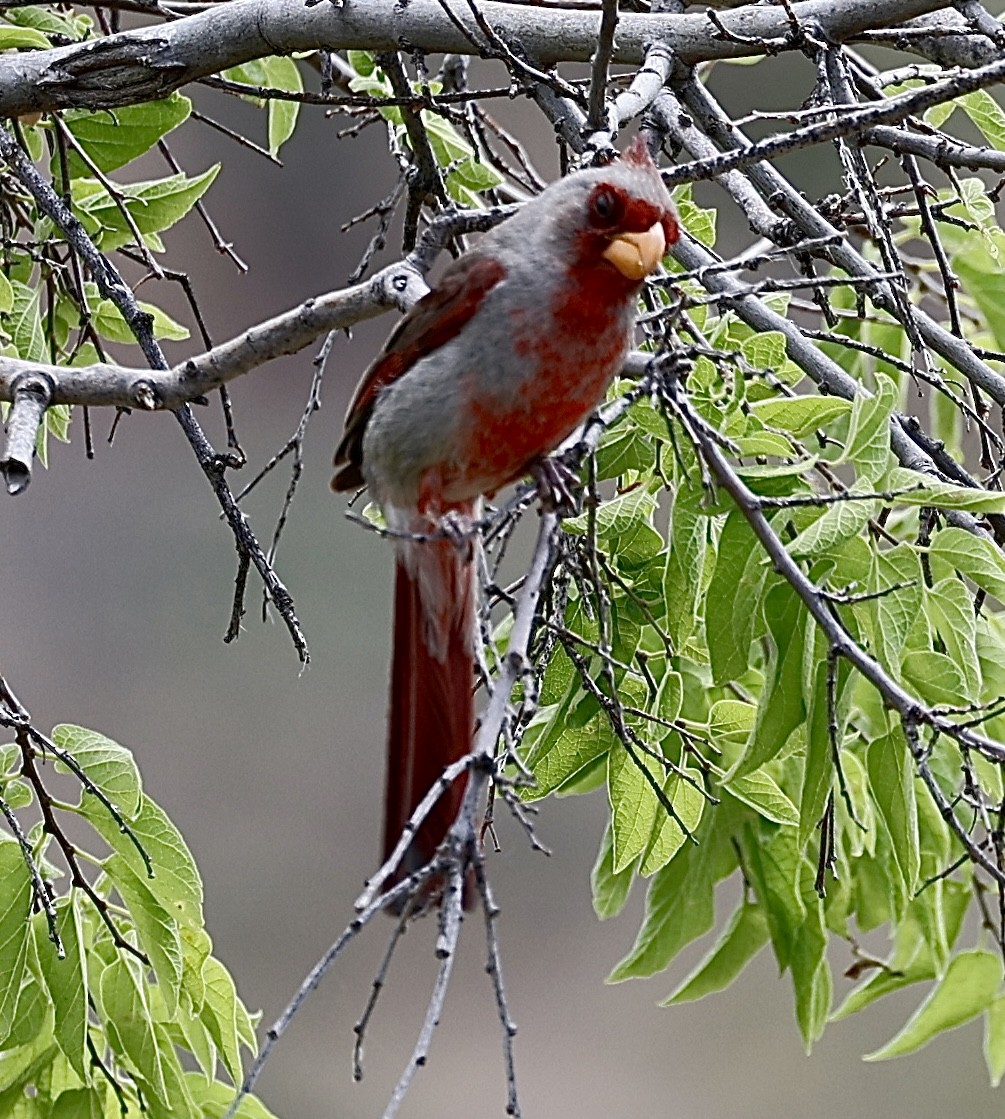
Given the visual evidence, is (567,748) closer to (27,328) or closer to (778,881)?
(778,881)

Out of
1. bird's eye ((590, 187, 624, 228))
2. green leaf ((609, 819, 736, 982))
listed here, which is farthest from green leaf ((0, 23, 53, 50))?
green leaf ((609, 819, 736, 982))

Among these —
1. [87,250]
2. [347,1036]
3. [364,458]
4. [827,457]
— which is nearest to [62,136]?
[87,250]

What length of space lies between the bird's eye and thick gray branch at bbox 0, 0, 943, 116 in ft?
1.08

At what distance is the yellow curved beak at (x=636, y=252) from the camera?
1305 mm

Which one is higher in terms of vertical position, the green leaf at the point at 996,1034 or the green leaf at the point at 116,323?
the green leaf at the point at 116,323

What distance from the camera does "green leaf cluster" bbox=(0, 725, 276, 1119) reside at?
5.11 ft

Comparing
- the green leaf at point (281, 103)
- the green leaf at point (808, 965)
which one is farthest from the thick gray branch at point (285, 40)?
the green leaf at point (808, 965)

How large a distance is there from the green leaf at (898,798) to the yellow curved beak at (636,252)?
1.58 ft

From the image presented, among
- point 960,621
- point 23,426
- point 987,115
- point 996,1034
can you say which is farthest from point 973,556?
point 996,1034

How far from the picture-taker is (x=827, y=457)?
1485 millimetres

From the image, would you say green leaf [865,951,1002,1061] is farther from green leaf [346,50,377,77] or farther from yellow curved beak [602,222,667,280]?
green leaf [346,50,377,77]

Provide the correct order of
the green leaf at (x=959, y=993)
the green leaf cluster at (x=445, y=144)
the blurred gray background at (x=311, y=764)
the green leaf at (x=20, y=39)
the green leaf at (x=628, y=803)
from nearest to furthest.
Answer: the green leaf at (x=628, y=803), the green leaf at (x=20, y=39), the green leaf cluster at (x=445, y=144), the green leaf at (x=959, y=993), the blurred gray background at (x=311, y=764)

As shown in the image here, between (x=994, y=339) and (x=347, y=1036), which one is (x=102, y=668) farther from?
(x=994, y=339)

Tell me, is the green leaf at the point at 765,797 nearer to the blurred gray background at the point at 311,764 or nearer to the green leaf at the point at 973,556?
the green leaf at the point at 973,556
